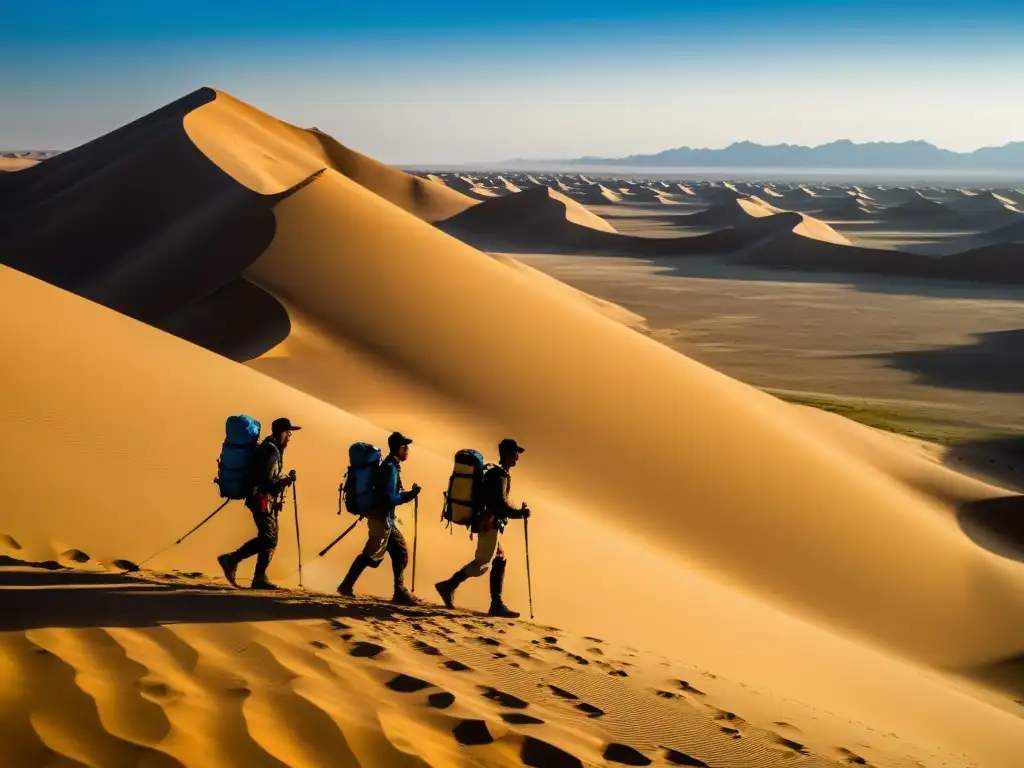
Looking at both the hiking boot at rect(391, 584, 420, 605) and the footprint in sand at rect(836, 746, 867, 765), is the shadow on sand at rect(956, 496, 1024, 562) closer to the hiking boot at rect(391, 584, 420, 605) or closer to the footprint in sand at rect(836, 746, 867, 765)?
the footprint in sand at rect(836, 746, 867, 765)

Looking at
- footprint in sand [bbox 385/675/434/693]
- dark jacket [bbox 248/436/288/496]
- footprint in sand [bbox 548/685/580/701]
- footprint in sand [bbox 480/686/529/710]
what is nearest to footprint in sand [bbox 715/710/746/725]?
footprint in sand [bbox 548/685/580/701]

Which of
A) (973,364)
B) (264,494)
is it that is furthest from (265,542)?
(973,364)

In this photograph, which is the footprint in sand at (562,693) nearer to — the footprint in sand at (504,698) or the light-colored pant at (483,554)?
the footprint in sand at (504,698)

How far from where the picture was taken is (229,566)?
5840 mm

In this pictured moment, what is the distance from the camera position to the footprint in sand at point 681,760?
13.1 ft

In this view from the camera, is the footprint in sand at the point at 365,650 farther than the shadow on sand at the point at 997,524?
No

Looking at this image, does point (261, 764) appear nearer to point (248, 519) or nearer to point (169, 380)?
point (248, 519)

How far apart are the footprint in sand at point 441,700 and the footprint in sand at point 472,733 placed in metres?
0.17

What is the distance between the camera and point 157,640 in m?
4.32

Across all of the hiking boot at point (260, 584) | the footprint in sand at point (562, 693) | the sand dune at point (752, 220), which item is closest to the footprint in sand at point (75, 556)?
the hiking boot at point (260, 584)

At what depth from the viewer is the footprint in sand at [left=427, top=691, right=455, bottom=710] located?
13.2ft

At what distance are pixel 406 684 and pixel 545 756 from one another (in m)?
0.80

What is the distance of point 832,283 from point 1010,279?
32.2 ft

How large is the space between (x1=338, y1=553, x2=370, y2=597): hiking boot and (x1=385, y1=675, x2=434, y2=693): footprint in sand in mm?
1593
